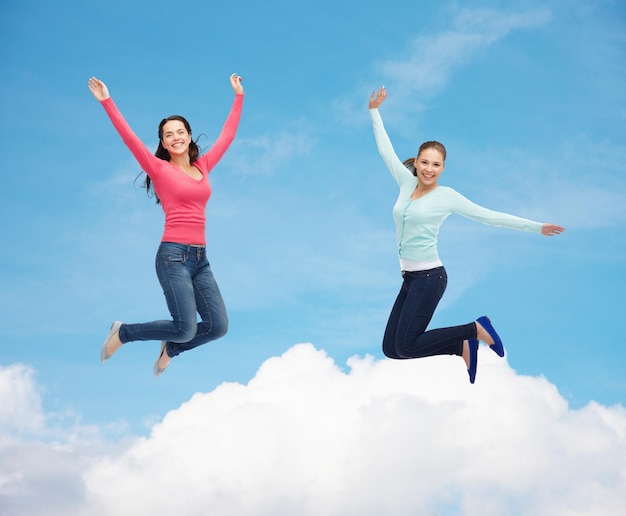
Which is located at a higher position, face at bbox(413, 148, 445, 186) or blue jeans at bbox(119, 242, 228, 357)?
face at bbox(413, 148, 445, 186)

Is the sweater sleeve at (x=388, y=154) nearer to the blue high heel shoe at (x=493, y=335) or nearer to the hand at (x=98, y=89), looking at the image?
the blue high heel shoe at (x=493, y=335)

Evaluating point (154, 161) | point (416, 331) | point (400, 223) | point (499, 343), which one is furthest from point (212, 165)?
point (499, 343)

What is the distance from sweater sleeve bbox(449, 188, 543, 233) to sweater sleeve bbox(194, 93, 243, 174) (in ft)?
9.62

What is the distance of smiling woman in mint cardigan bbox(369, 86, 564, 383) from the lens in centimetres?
1001

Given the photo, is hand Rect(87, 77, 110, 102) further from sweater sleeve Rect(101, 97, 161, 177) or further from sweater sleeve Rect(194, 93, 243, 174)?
sweater sleeve Rect(194, 93, 243, 174)

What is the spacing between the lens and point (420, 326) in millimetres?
10109

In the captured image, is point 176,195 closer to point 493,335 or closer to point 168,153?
point 168,153

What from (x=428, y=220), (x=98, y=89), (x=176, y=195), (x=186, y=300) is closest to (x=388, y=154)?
(x=428, y=220)

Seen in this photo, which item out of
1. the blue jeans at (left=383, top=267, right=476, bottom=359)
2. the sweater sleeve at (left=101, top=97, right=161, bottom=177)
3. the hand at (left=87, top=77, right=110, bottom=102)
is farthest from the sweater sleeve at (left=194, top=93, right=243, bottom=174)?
the blue jeans at (left=383, top=267, right=476, bottom=359)

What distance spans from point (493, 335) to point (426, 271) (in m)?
1.11

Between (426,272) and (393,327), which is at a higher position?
(426,272)

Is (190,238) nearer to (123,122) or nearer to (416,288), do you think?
(123,122)

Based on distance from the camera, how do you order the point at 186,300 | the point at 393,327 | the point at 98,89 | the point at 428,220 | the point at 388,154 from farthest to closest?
1. the point at 388,154
2. the point at 393,327
3. the point at 428,220
4. the point at 186,300
5. the point at 98,89

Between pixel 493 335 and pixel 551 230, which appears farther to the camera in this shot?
pixel 493 335
